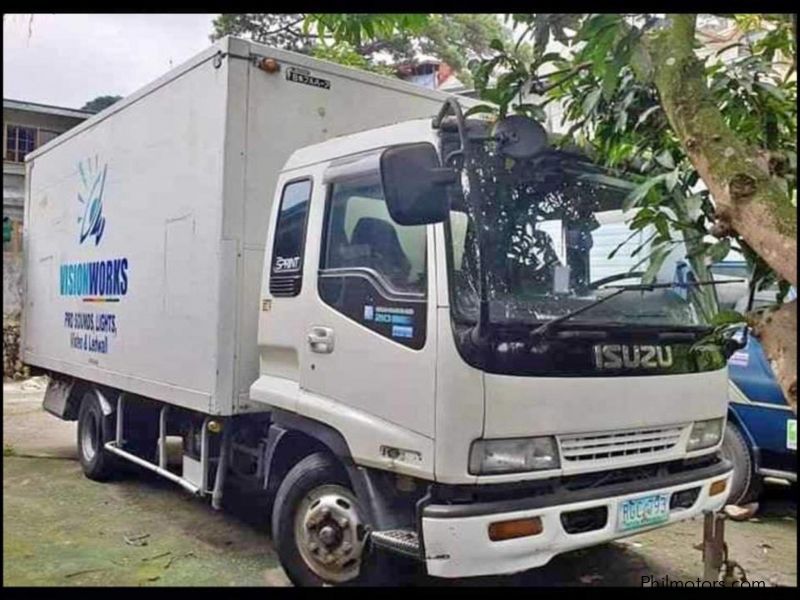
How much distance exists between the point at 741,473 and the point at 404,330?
12.0ft

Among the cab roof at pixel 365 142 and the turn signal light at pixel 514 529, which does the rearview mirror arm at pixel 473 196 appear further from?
the turn signal light at pixel 514 529

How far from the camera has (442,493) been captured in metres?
3.23

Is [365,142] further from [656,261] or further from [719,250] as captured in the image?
[719,250]

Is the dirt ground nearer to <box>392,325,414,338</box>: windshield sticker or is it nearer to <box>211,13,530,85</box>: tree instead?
<box>392,325,414,338</box>: windshield sticker

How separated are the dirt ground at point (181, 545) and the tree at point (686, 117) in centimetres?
183

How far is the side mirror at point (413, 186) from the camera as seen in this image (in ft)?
10.3

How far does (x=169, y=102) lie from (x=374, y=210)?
2018mm

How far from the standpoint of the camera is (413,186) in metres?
3.14

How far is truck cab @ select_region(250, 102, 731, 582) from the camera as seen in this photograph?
10.4 feet

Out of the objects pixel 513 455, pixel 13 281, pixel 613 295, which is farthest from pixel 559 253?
pixel 13 281

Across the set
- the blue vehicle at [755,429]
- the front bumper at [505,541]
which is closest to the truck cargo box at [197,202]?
the front bumper at [505,541]

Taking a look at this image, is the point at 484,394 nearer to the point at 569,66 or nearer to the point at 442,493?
the point at 442,493
